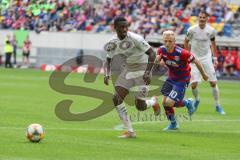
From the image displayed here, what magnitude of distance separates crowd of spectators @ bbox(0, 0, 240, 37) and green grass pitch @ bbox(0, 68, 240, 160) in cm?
2089

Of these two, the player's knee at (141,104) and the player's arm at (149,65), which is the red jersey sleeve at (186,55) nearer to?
the player's knee at (141,104)

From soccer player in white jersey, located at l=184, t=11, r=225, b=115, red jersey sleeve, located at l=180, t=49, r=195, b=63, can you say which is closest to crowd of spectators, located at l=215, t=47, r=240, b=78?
soccer player in white jersey, located at l=184, t=11, r=225, b=115

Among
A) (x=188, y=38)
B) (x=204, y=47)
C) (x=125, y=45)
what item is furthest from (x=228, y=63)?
(x=125, y=45)

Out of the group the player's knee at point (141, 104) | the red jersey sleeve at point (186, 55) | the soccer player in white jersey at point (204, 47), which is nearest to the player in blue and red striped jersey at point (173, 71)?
the red jersey sleeve at point (186, 55)

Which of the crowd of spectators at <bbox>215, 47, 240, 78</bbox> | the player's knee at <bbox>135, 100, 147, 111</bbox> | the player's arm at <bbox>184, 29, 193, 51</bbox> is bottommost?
the crowd of spectators at <bbox>215, 47, 240, 78</bbox>

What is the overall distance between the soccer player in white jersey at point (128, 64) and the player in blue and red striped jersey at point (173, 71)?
23.4 inches

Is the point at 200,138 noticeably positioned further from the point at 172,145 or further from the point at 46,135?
the point at 46,135

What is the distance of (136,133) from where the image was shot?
50.6 feet

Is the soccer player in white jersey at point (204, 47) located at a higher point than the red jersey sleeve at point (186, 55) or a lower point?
lower

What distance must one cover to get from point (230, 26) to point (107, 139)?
99.4 ft

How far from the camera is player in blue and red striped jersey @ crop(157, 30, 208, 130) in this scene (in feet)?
52.3

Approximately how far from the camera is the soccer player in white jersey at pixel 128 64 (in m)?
14.4

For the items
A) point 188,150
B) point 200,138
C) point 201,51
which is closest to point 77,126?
point 200,138

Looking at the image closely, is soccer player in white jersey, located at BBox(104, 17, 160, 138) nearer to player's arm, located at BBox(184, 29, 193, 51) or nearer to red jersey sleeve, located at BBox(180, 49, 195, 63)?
red jersey sleeve, located at BBox(180, 49, 195, 63)
